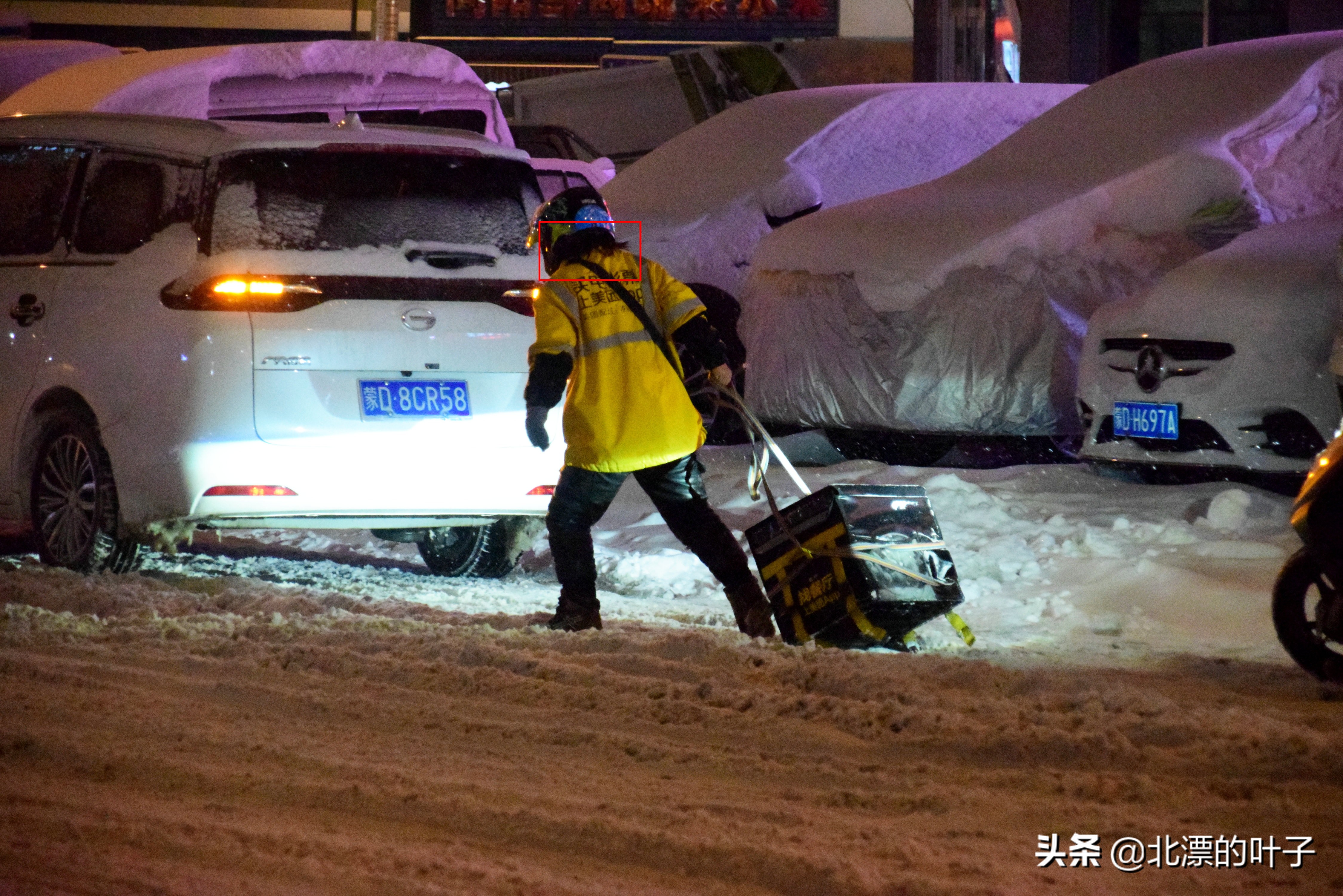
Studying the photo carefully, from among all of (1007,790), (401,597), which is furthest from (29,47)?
(1007,790)

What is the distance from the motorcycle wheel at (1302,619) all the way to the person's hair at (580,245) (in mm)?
2373

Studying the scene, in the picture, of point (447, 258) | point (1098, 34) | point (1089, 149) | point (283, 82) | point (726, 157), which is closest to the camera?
point (447, 258)

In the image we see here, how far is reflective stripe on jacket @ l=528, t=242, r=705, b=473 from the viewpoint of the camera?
568 centimetres

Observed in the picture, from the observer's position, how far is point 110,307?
6.54 m

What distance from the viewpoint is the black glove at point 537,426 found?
18.3 ft

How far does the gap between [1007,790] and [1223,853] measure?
57cm

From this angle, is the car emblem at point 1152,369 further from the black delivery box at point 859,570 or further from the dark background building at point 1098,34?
the dark background building at point 1098,34

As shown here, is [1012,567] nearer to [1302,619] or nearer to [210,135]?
[1302,619]

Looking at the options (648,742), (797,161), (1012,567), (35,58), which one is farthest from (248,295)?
(35,58)

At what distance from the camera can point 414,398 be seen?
6418 millimetres

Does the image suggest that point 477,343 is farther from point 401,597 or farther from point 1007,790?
point 1007,790

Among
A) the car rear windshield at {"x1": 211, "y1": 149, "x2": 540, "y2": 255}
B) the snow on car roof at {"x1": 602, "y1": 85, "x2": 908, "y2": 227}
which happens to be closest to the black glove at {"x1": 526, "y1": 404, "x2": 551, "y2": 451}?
the car rear windshield at {"x1": 211, "y1": 149, "x2": 540, "y2": 255}

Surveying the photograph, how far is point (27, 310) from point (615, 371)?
8.78ft

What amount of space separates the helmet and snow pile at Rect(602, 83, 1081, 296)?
165 inches
